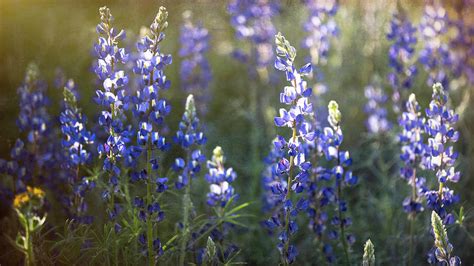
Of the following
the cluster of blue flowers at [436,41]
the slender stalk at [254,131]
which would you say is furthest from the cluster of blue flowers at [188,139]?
the cluster of blue flowers at [436,41]

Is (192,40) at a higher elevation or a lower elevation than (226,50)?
lower

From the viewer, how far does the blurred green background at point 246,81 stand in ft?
12.9

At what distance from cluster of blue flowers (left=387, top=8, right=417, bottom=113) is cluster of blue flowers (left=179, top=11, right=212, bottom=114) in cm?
170

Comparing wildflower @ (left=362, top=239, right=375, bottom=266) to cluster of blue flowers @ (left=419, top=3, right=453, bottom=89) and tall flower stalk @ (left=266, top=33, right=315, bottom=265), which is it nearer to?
tall flower stalk @ (left=266, top=33, right=315, bottom=265)

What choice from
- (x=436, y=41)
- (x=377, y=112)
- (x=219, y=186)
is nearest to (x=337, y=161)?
(x=219, y=186)

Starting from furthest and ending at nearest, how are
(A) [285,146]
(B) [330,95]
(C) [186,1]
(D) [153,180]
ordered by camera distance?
(B) [330,95]
(C) [186,1]
(D) [153,180]
(A) [285,146]

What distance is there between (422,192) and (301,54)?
3.57 metres

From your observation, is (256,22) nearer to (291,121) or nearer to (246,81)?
(246,81)

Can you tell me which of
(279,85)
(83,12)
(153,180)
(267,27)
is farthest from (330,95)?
(153,180)

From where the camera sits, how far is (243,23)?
195 inches

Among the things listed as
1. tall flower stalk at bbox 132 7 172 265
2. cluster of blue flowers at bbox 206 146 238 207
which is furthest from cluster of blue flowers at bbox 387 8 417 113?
tall flower stalk at bbox 132 7 172 265

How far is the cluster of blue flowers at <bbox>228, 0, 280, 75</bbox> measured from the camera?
4.92 metres

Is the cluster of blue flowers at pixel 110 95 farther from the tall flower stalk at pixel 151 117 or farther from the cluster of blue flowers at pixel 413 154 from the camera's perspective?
the cluster of blue flowers at pixel 413 154

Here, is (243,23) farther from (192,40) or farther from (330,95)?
(330,95)
